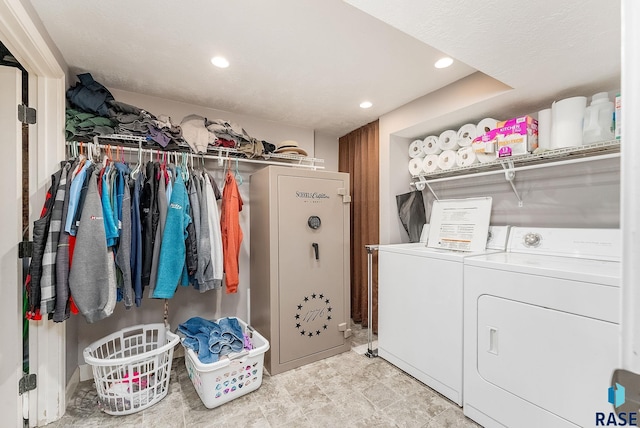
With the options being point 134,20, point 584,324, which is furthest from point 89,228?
point 584,324

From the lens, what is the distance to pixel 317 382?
6.88ft

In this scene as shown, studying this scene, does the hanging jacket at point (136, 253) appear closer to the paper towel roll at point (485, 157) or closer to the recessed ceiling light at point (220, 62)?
the recessed ceiling light at point (220, 62)

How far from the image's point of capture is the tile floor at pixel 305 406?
5.53 ft

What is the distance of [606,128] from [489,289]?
115 cm

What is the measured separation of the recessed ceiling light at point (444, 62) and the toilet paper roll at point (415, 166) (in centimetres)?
90

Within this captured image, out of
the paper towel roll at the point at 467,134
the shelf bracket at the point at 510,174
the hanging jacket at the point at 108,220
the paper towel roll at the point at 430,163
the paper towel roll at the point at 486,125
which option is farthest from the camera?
the paper towel roll at the point at 430,163

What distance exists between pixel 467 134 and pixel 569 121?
2.13 feet

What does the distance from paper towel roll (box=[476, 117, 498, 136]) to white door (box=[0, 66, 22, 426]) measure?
3.04 m

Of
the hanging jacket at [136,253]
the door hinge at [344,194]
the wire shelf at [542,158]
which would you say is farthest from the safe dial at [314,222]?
the hanging jacket at [136,253]

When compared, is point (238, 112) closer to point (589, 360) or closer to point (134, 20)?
point (134, 20)

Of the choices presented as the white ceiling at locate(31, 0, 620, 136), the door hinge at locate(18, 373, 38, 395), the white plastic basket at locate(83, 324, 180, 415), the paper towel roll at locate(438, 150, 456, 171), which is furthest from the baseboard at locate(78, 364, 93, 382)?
the paper towel roll at locate(438, 150, 456, 171)

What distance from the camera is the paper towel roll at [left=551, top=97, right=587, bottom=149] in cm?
168

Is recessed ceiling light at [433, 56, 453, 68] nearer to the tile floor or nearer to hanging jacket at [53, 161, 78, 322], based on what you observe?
the tile floor

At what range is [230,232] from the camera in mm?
2268
